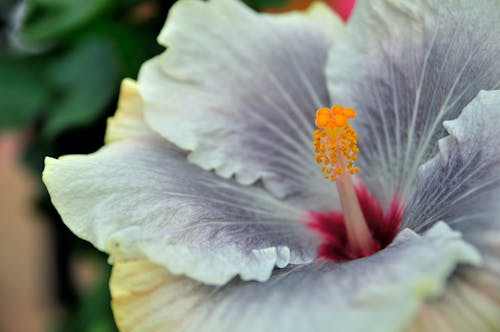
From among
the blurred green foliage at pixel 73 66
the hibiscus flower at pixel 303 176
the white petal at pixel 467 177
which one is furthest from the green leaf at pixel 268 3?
the white petal at pixel 467 177

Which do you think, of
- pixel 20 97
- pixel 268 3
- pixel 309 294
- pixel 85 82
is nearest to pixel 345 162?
pixel 309 294

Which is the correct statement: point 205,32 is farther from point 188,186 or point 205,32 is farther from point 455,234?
point 455,234

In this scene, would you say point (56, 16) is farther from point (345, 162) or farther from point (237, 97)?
point (345, 162)

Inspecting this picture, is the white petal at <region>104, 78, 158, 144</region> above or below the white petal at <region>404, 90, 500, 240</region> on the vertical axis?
below

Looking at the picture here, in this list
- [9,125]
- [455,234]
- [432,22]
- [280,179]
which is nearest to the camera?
[455,234]

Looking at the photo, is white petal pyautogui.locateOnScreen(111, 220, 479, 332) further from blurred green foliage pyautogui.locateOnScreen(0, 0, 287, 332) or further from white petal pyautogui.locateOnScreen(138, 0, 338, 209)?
blurred green foliage pyautogui.locateOnScreen(0, 0, 287, 332)

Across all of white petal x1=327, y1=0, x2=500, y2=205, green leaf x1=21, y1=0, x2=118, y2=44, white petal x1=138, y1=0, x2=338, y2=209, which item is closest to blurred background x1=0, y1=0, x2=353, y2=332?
green leaf x1=21, y1=0, x2=118, y2=44

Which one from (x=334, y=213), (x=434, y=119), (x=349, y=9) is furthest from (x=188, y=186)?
(x=349, y=9)
